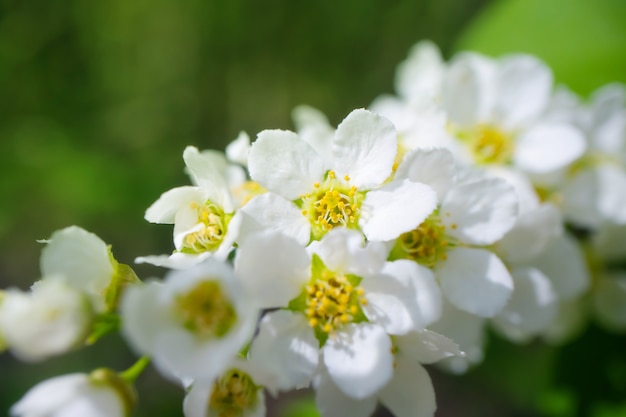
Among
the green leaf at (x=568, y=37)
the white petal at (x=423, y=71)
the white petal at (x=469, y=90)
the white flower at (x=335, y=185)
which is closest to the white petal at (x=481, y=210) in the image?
the white flower at (x=335, y=185)

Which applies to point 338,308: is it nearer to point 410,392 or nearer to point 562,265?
point 410,392

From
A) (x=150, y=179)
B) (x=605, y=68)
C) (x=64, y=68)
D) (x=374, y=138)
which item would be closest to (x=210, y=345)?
(x=374, y=138)

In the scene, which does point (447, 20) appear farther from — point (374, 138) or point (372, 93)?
point (374, 138)

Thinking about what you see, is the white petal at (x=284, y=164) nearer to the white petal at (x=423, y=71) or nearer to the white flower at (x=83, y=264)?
the white flower at (x=83, y=264)

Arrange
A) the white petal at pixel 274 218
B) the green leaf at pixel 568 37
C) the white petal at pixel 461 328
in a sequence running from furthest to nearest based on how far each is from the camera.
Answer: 1. the green leaf at pixel 568 37
2. the white petal at pixel 461 328
3. the white petal at pixel 274 218

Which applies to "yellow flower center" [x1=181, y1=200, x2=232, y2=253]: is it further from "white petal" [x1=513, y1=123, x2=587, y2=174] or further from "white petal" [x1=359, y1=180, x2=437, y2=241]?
"white petal" [x1=513, y1=123, x2=587, y2=174]

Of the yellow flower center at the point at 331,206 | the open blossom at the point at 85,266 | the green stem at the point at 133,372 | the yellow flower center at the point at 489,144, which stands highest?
the yellow flower center at the point at 331,206
